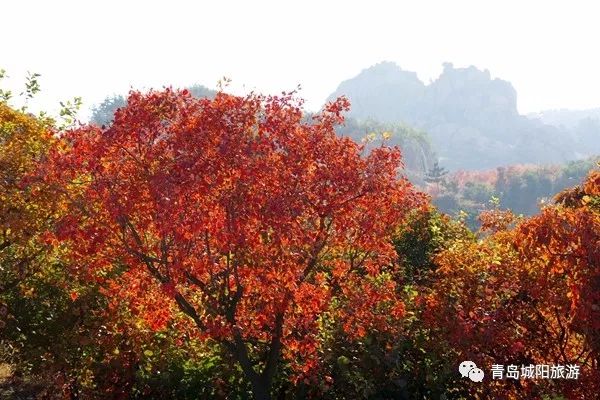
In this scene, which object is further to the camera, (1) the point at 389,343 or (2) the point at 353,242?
(1) the point at 389,343

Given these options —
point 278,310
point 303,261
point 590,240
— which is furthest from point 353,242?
point 590,240

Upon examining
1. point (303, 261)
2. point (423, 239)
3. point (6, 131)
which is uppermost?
point (423, 239)

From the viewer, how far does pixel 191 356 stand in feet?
37.9

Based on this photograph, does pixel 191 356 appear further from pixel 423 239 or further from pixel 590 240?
pixel 423 239

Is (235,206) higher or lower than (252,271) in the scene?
higher

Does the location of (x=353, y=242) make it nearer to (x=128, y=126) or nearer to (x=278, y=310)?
(x=278, y=310)

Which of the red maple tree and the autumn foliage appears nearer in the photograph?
the red maple tree

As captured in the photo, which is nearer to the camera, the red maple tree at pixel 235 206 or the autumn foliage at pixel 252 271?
the red maple tree at pixel 235 206

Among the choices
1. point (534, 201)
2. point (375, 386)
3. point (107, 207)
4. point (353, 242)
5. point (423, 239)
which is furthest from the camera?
point (534, 201)

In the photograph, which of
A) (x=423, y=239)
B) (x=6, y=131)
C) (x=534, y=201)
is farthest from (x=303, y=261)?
(x=534, y=201)

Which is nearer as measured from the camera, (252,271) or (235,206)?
(235,206)

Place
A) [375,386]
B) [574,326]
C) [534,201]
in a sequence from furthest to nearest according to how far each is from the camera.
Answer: [534,201] < [375,386] < [574,326]

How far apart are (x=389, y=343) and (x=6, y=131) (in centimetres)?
866

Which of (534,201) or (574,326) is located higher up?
(534,201)
